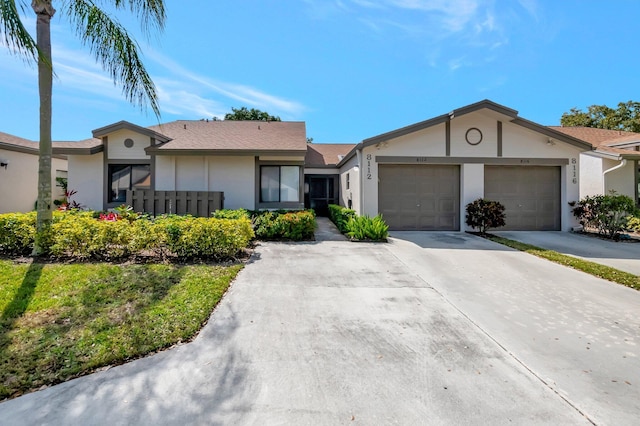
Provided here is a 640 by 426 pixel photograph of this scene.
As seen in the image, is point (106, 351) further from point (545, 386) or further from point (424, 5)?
point (424, 5)

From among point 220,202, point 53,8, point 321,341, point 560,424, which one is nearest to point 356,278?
point 321,341

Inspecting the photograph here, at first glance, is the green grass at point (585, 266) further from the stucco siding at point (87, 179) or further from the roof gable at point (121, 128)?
the stucco siding at point (87, 179)

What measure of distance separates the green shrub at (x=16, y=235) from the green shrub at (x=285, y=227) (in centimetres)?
500

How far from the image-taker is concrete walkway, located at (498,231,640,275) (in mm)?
6988

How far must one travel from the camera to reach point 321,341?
333 cm

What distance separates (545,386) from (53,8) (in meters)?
9.97

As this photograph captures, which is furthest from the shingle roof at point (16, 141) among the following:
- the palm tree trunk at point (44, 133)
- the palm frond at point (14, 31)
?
the palm frond at point (14, 31)

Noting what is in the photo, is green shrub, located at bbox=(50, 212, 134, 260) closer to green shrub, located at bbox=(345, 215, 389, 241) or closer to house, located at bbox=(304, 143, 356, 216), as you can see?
green shrub, located at bbox=(345, 215, 389, 241)

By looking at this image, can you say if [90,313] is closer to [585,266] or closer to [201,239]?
[201,239]

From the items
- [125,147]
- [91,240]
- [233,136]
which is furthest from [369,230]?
[125,147]

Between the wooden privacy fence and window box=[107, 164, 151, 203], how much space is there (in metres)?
1.24

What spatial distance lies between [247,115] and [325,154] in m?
17.9

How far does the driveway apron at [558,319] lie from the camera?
2547mm

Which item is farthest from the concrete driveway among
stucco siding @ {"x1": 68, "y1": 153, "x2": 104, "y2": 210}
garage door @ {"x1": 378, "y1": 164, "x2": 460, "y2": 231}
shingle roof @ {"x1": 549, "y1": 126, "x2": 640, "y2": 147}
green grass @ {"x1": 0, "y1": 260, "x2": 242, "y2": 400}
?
shingle roof @ {"x1": 549, "y1": 126, "x2": 640, "y2": 147}
